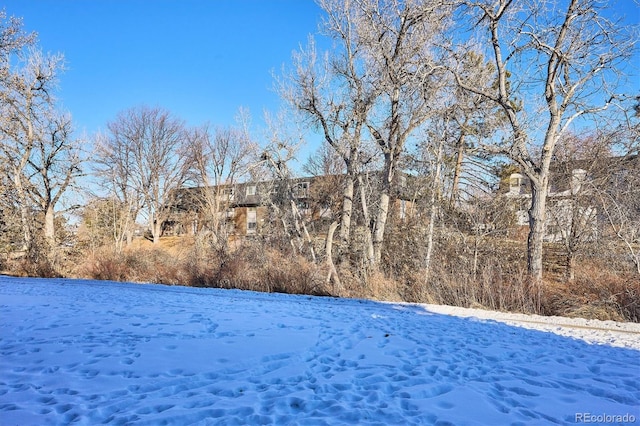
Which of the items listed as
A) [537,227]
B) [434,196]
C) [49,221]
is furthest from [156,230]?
[537,227]

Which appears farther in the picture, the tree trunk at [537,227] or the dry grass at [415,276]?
the tree trunk at [537,227]

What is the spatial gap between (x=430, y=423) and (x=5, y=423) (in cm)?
325

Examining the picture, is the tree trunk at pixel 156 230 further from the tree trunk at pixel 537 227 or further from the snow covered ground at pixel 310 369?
the tree trunk at pixel 537 227

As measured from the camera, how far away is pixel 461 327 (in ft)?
21.9

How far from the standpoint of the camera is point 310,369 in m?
4.39

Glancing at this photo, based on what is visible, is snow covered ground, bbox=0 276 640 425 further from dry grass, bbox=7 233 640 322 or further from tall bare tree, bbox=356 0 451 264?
tall bare tree, bbox=356 0 451 264

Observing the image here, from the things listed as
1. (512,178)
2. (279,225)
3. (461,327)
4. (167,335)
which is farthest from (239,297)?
(512,178)

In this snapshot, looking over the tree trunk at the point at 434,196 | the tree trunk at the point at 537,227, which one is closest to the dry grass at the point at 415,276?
the tree trunk at the point at 434,196

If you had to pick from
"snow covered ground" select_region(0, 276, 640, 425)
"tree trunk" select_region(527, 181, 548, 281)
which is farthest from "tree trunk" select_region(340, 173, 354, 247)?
"snow covered ground" select_region(0, 276, 640, 425)

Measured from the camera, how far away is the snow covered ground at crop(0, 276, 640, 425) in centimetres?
326

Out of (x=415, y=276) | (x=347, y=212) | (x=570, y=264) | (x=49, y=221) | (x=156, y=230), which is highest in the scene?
(x=156, y=230)

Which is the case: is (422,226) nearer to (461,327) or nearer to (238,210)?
(461,327)

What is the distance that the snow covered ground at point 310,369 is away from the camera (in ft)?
10.7

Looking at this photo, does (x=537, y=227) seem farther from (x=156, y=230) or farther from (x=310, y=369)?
(x=156, y=230)
